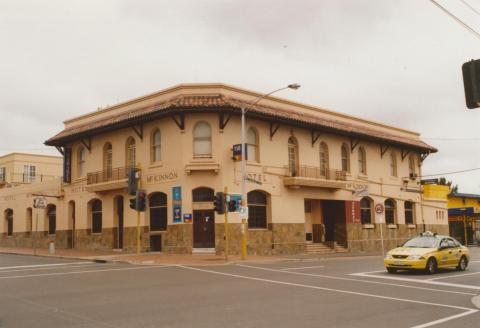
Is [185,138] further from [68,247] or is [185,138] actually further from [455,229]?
[455,229]

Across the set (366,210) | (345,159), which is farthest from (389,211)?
(345,159)

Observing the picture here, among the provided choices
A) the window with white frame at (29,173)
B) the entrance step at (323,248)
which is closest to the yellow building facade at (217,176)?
the entrance step at (323,248)

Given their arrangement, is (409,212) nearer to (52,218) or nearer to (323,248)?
(323,248)

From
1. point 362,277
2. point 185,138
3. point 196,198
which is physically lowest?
point 362,277

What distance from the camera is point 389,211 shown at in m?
40.2

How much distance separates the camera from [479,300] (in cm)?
1180

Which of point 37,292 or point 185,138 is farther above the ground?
point 185,138

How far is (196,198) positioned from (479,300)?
18.4 metres

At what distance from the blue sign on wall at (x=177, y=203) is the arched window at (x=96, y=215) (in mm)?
7536

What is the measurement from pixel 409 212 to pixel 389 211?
3283 mm

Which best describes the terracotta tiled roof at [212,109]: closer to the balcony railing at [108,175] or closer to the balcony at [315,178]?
the balcony railing at [108,175]

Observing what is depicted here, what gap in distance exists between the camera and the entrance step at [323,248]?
3335 cm

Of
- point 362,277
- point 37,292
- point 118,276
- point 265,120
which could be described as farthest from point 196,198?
point 37,292

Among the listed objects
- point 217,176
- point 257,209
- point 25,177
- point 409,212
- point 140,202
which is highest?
point 25,177
